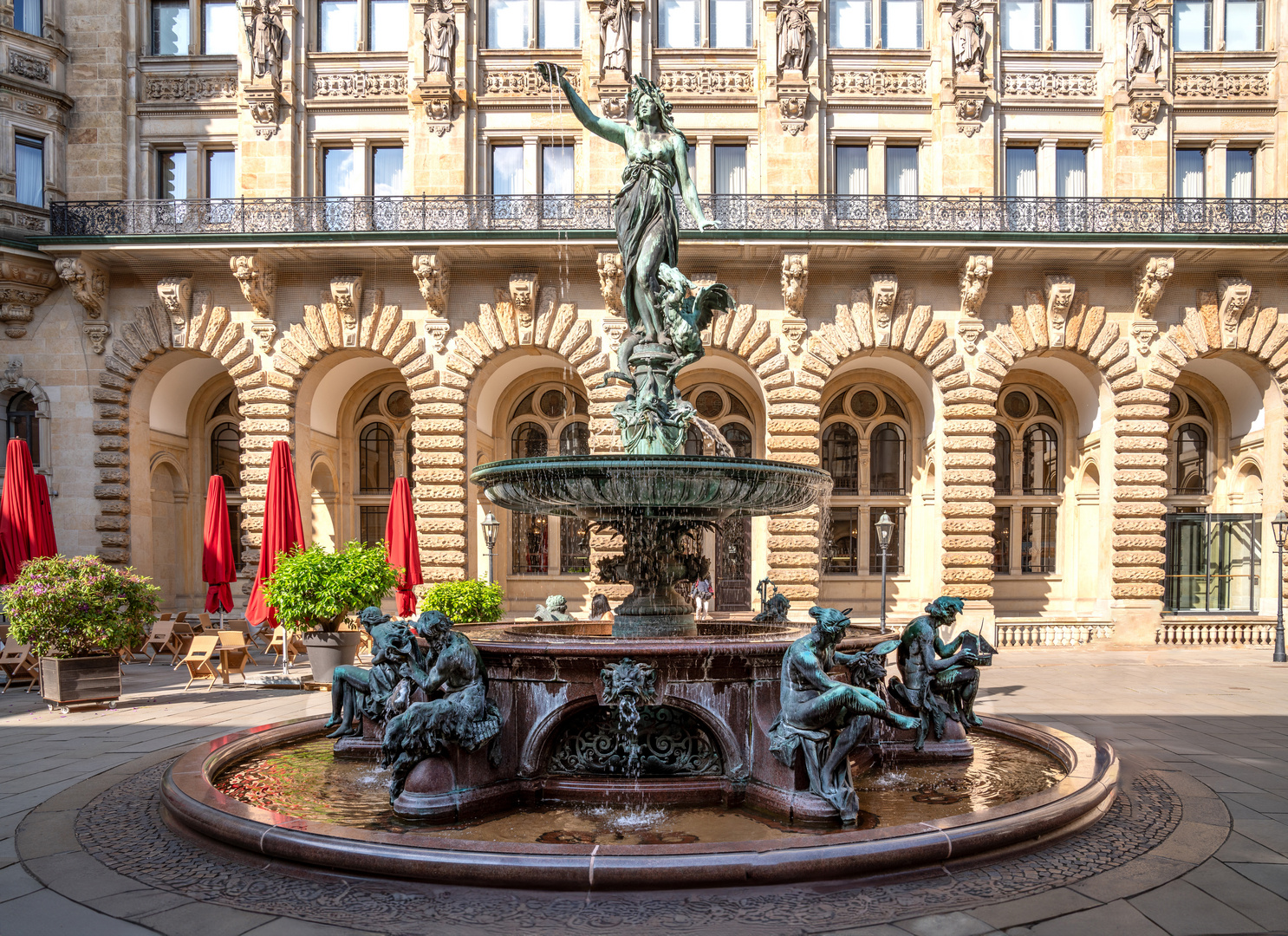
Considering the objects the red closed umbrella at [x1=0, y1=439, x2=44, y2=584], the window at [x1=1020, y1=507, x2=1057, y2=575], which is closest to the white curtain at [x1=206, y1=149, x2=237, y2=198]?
the red closed umbrella at [x1=0, y1=439, x2=44, y2=584]

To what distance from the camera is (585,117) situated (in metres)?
9.45

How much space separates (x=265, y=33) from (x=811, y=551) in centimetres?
2097

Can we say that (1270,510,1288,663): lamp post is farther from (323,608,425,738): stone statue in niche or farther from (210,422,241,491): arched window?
(210,422,241,491): arched window

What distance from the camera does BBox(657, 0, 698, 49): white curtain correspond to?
83.3ft

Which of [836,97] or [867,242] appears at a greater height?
[836,97]

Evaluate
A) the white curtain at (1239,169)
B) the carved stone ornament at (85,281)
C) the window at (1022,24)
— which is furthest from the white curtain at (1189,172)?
the carved stone ornament at (85,281)

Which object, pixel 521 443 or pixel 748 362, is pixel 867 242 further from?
pixel 521 443

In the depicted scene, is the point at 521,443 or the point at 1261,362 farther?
the point at 521,443

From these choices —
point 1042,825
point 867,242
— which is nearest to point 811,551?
point 867,242

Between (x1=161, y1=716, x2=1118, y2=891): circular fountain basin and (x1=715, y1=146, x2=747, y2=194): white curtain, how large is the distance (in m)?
21.6

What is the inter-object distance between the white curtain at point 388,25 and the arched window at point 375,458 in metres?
11.4

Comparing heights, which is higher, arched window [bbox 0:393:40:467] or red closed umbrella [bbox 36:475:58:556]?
arched window [bbox 0:393:40:467]

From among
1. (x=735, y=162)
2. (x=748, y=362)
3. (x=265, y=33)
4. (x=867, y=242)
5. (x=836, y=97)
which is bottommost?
(x=748, y=362)

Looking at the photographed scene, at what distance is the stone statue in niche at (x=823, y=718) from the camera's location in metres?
5.93
